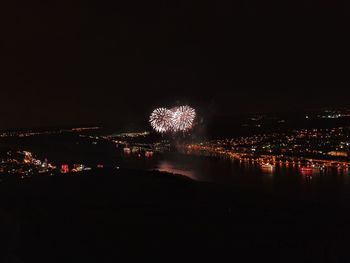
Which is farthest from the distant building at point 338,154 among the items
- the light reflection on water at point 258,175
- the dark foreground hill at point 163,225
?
the dark foreground hill at point 163,225

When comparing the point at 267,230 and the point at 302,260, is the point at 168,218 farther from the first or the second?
the point at 302,260

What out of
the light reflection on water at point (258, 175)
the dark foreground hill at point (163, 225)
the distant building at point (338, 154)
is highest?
the distant building at point (338, 154)

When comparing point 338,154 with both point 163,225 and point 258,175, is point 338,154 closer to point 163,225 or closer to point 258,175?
point 258,175

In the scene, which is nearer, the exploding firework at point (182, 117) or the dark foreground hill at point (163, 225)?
the dark foreground hill at point (163, 225)

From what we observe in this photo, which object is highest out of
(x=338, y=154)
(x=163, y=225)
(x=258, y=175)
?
(x=338, y=154)

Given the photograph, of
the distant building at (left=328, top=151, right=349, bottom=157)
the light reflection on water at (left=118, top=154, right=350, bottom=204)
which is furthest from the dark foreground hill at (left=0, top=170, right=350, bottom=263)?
the distant building at (left=328, top=151, right=349, bottom=157)

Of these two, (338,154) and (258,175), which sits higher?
(338,154)

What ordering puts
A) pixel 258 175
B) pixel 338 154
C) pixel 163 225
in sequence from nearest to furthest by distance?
pixel 163 225, pixel 258 175, pixel 338 154

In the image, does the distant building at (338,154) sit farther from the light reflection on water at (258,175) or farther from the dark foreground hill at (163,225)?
the dark foreground hill at (163,225)

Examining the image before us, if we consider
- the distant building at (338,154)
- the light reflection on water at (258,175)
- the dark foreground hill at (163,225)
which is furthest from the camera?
the distant building at (338,154)

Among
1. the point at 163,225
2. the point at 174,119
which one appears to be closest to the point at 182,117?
the point at 174,119
